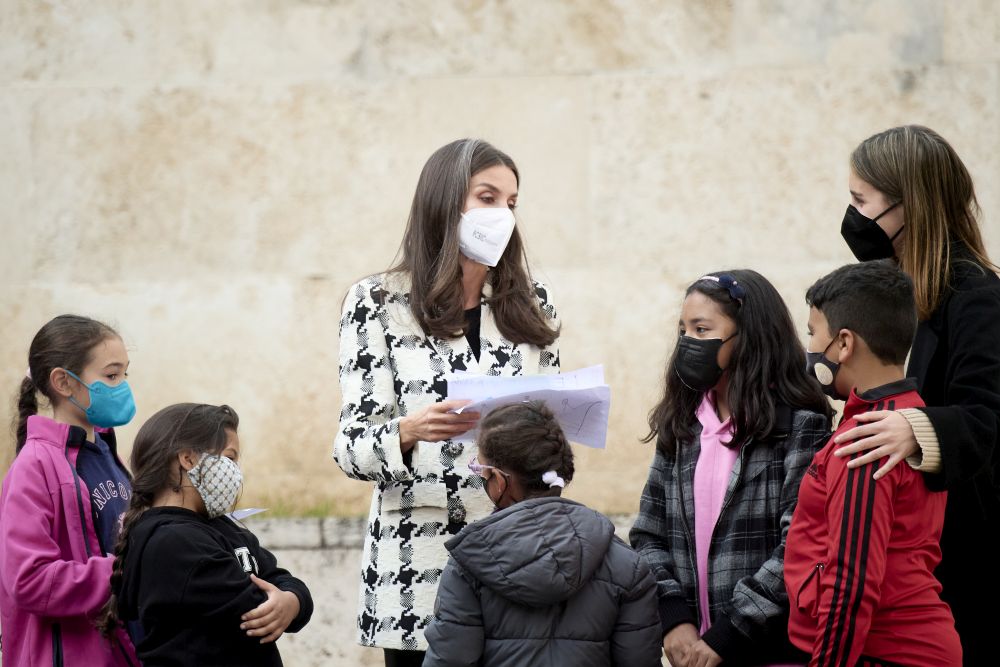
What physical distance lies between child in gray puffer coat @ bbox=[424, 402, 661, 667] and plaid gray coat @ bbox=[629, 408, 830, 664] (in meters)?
0.28

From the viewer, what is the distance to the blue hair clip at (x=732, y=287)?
3225 mm

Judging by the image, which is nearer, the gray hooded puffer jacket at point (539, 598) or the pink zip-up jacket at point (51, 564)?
the gray hooded puffer jacket at point (539, 598)

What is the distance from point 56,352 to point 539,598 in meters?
1.79

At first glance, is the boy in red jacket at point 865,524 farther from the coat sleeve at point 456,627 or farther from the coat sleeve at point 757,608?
the coat sleeve at point 456,627

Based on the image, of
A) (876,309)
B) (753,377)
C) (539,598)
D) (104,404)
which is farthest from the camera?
(104,404)

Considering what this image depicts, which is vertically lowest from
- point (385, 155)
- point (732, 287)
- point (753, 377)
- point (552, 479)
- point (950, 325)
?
point (552, 479)

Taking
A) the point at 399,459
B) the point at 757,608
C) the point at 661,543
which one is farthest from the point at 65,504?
the point at 757,608

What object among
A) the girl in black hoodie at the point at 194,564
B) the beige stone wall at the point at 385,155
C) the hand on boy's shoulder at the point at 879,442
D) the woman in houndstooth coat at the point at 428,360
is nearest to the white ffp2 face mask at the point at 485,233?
the woman in houndstooth coat at the point at 428,360

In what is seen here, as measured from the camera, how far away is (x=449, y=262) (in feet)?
10.8

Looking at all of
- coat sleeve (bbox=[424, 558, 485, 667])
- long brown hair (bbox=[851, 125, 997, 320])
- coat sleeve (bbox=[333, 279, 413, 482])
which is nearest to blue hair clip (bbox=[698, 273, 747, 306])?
long brown hair (bbox=[851, 125, 997, 320])

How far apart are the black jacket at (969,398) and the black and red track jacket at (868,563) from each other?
19 cm

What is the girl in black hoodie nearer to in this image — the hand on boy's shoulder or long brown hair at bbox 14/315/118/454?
long brown hair at bbox 14/315/118/454

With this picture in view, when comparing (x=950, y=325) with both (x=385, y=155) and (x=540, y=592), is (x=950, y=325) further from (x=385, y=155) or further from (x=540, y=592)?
(x=385, y=155)

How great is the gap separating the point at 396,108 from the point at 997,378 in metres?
2.82
